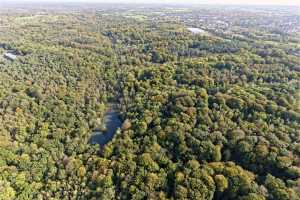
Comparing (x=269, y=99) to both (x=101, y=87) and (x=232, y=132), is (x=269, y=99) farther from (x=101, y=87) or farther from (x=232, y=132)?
(x=101, y=87)

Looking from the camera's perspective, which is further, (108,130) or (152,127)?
(108,130)

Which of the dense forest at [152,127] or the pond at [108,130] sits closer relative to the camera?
the dense forest at [152,127]

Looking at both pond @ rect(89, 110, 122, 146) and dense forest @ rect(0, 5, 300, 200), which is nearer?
dense forest @ rect(0, 5, 300, 200)

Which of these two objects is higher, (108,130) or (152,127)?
(152,127)
